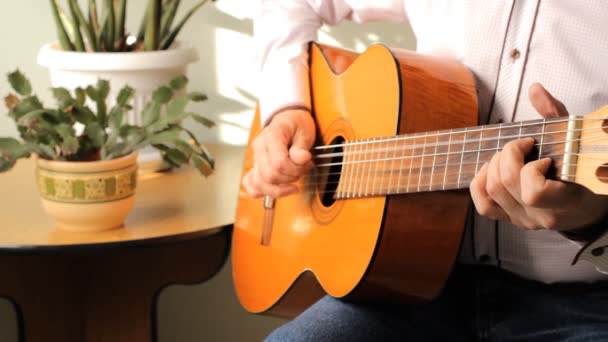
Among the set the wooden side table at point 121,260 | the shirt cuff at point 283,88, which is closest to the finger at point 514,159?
the shirt cuff at point 283,88

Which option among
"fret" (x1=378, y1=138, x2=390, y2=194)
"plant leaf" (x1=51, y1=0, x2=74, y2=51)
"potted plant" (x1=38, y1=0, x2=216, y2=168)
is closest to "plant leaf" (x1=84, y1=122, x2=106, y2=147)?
"potted plant" (x1=38, y1=0, x2=216, y2=168)

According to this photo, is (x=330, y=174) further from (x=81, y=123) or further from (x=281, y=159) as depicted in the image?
(x=81, y=123)

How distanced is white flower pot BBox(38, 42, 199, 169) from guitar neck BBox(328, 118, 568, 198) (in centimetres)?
50

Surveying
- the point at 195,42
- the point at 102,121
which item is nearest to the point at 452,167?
the point at 102,121

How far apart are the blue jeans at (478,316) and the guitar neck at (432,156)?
15 centimetres

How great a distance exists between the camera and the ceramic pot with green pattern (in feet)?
3.96

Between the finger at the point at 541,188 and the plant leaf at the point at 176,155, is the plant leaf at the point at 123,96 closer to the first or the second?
the plant leaf at the point at 176,155

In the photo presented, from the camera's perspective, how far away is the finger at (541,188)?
0.76 m

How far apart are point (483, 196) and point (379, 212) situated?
0.16 meters

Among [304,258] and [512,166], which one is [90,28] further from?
[512,166]

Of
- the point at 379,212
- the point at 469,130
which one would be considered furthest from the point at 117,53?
the point at 469,130

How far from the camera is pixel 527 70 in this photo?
0.99 metres

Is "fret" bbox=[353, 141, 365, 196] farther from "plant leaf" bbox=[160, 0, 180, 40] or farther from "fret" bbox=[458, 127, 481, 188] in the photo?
"plant leaf" bbox=[160, 0, 180, 40]

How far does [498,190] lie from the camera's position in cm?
82
